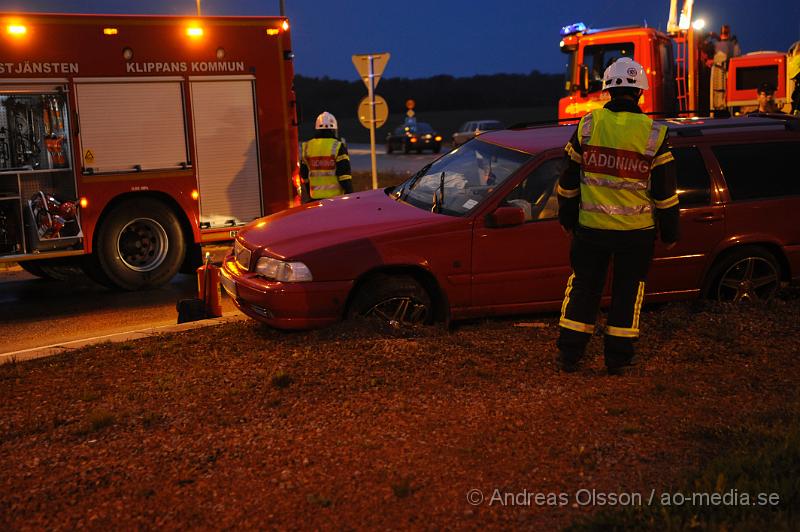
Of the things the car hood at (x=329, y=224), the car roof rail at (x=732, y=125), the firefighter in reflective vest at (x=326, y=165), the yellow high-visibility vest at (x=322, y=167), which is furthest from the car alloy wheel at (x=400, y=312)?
the yellow high-visibility vest at (x=322, y=167)

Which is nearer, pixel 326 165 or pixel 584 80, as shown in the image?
pixel 326 165

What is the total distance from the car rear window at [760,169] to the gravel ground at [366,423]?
1170 mm

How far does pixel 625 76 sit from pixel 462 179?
80.4 inches

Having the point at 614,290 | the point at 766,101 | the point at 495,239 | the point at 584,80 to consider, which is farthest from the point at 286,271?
the point at 766,101

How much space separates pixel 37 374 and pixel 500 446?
3.10 metres

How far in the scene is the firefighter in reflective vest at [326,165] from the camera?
10492 mm

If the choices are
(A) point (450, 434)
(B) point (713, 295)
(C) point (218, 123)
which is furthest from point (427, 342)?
(C) point (218, 123)

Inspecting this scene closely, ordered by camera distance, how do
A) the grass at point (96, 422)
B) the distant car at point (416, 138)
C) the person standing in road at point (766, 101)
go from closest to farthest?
the grass at point (96, 422) < the person standing in road at point (766, 101) < the distant car at point (416, 138)

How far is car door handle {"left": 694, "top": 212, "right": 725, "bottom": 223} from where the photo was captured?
23.7 feet

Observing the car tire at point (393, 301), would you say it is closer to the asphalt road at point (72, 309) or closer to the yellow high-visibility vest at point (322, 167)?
the asphalt road at point (72, 309)

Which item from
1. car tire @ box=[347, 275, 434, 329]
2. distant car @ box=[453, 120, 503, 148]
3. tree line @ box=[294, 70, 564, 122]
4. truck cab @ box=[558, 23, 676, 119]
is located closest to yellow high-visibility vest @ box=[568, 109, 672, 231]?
car tire @ box=[347, 275, 434, 329]

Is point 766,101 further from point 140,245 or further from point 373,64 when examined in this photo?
point 140,245

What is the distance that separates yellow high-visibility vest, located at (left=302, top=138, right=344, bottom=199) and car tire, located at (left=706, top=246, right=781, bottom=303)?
4529 millimetres

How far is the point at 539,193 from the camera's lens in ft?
22.9
